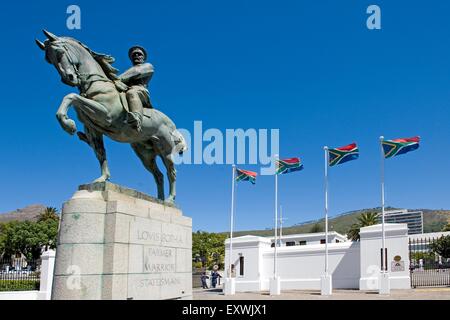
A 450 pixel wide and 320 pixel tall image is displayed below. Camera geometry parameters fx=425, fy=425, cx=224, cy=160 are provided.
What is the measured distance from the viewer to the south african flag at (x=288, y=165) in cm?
2645

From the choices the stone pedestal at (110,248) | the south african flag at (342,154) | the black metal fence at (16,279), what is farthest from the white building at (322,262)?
the stone pedestal at (110,248)

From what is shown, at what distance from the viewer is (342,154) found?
24859 millimetres

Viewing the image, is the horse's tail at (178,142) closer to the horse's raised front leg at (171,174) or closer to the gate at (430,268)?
the horse's raised front leg at (171,174)

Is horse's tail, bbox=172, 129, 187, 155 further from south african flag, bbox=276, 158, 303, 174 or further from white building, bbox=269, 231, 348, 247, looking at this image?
white building, bbox=269, 231, 348, 247

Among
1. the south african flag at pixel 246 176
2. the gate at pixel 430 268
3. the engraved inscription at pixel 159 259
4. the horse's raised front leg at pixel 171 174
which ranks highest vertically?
the south african flag at pixel 246 176

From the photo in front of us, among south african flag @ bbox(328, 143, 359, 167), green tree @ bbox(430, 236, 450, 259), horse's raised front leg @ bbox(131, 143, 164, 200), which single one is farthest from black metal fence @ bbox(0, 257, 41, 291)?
green tree @ bbox(430, 236, 450, 259)

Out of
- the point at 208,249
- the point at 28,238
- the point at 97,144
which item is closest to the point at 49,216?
the point at 28,238

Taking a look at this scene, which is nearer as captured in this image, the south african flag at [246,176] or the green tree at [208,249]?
the south african flag at [246,176]

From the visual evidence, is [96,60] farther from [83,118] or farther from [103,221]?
[103,221]

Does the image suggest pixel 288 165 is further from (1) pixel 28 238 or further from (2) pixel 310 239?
(1) pixel 28 238

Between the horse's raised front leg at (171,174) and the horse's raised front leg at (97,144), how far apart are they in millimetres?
1945

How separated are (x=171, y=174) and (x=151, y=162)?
1.95 feet

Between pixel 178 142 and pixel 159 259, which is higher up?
pixel 178 142

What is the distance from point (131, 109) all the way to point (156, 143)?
5.10 feet
